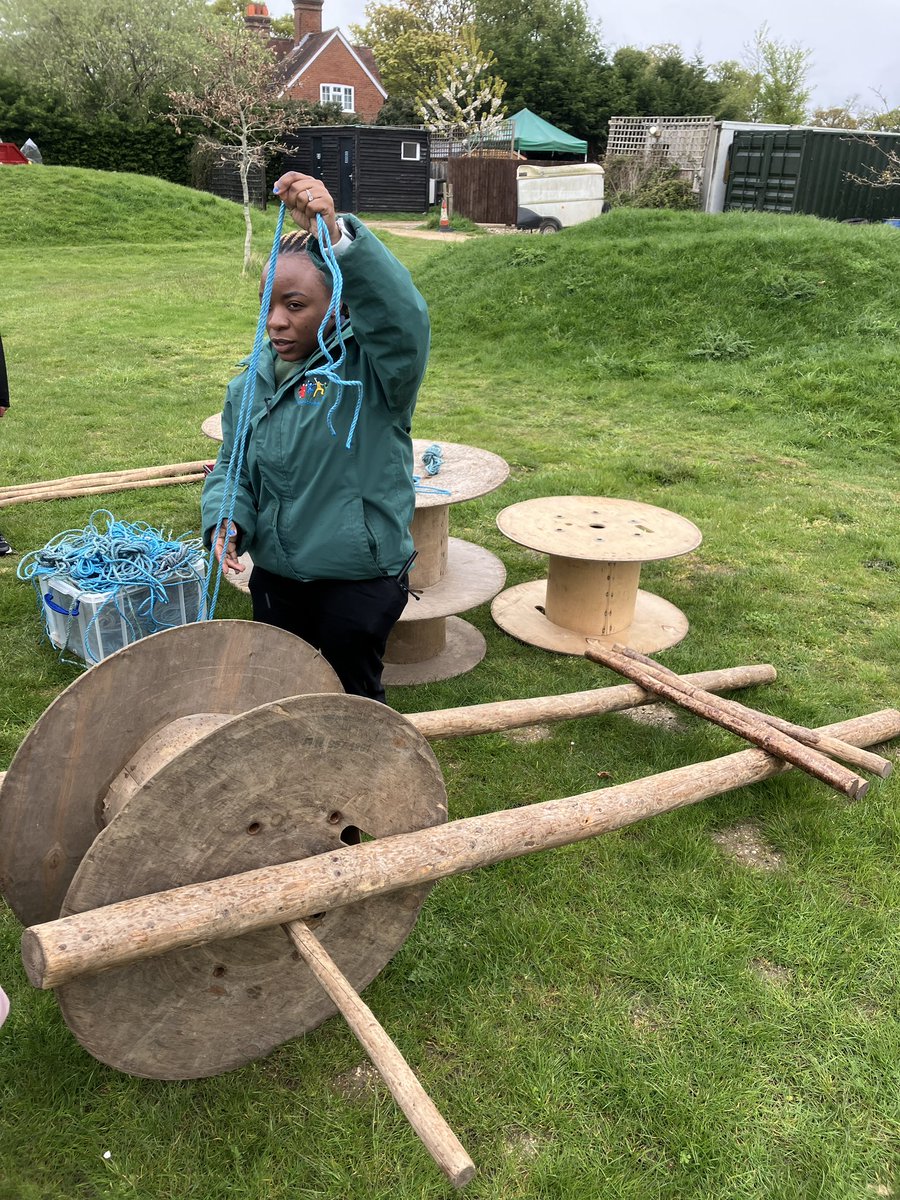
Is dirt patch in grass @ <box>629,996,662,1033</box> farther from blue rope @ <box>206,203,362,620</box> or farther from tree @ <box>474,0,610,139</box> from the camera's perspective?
tree @ <box>474,0,610,139</box>

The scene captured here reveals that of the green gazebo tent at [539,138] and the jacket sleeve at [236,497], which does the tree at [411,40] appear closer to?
the green gazebo tent at [539,138]

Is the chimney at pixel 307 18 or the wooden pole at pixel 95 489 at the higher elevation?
the chimney at pixel 307 18

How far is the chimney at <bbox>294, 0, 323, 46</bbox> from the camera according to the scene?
156 feet

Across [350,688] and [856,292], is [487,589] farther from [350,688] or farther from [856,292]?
[856,292]

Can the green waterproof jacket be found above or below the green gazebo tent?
below

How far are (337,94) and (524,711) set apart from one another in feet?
169

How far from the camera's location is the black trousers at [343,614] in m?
2.85

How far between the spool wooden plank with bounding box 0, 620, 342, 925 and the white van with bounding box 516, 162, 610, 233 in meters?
21.8

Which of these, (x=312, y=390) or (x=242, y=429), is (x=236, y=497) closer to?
(x=242, y=429)

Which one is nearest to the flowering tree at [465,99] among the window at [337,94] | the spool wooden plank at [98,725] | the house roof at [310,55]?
the house roof at [310,55]

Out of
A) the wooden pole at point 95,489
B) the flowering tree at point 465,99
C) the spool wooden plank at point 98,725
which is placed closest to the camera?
the spool wooden plank at point 98,725

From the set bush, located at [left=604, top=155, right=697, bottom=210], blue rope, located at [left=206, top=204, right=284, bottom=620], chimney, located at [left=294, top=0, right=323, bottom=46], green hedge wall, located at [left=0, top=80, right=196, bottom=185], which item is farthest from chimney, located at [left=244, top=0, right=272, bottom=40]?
blue rope, located at [left=206, top=204, right=284, bottom=620]

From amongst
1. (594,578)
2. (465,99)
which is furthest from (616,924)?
(465,99)

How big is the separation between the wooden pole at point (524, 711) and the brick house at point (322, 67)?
47.7 meters
